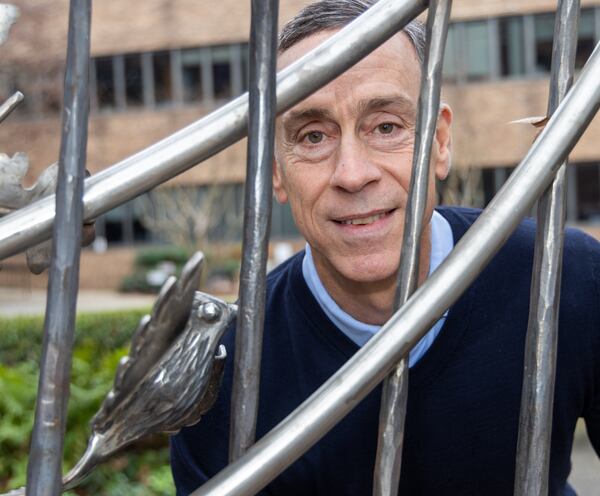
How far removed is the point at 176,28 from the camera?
75.7 ft

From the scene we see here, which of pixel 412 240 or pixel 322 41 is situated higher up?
pixel 322 41

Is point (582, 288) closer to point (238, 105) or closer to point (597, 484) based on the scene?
point (238, 105)

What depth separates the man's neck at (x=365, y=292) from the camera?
174 cm

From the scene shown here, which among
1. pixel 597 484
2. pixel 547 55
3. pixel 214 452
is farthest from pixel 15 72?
pixel 214 452

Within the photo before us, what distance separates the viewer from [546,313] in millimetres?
1056

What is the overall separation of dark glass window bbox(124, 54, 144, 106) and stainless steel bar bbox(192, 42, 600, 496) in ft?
75.6

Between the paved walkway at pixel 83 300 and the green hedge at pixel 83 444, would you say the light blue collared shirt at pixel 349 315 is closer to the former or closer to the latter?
the green hedge at pixel 83 444

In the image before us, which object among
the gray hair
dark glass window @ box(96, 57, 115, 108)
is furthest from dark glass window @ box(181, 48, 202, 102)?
the gray hair

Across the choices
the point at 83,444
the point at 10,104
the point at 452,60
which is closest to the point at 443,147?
the point at 10,104

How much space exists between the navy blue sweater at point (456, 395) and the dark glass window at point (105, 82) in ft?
73.4

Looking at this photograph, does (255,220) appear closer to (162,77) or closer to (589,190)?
(589,190)

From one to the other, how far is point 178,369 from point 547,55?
71.9 feet

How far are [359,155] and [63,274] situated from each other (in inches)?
21.1

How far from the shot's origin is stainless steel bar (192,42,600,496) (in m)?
0.95
